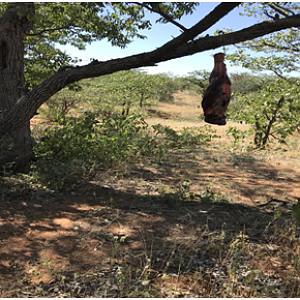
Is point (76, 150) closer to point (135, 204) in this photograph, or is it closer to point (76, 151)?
point (76, 151)

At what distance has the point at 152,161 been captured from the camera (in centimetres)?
806

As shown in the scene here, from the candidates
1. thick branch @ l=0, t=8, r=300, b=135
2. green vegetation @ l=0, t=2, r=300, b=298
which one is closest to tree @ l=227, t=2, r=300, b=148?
green vegetation @ l=0, t=2, r=300, b=298

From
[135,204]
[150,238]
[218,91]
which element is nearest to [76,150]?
[135,204]

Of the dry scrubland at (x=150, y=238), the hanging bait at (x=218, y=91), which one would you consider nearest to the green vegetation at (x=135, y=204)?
the dry scrubland at (x=150, y=238)

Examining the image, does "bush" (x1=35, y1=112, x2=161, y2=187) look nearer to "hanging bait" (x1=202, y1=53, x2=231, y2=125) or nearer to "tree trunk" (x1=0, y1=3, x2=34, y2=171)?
"tree trunk" (x1=0, y1=3, x2=34, y2=171)

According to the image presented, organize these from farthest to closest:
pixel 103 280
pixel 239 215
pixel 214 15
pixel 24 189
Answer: pixel 24 189, pixel 239 215, pixel 214 15, pixel 103 280

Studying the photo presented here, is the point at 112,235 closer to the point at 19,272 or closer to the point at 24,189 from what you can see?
the point at 19,272

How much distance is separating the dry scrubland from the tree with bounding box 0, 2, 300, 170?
109cm

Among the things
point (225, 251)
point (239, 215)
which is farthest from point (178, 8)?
point (225, 251)

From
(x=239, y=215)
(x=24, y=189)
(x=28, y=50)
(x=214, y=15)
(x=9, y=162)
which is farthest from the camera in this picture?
(x=28, y=50)

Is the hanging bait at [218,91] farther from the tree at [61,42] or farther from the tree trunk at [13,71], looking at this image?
the tree trunk at [13,71]

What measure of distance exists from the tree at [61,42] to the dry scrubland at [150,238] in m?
1.09

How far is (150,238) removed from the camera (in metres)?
3.87

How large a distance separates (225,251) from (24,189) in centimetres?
356
